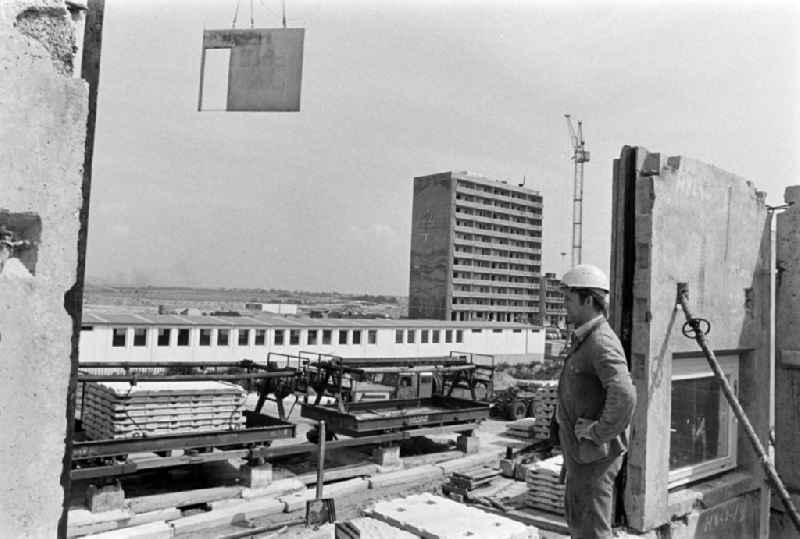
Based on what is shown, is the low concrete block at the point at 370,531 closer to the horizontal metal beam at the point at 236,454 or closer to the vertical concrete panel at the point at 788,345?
the vertical concrete panel at the point at 788,345

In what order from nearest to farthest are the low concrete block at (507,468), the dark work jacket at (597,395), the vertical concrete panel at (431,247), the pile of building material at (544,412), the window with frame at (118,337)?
the dark work jacket at (597,395) → the low concrete block at (507,468) → the pile of building material at (544,412) → the window with frame at (118,337) → the vertical concrete panel at (431,247)

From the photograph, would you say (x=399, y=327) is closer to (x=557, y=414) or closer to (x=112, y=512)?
(x=112, y=512)

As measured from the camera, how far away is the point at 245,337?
24.0 metres

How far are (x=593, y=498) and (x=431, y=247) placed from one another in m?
58.2

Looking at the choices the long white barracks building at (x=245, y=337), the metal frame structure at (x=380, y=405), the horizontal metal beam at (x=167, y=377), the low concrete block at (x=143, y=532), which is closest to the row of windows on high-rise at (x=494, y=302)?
the long white barracks building at (x=245, y=337)

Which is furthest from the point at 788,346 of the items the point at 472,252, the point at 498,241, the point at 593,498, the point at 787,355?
the point at 498,241

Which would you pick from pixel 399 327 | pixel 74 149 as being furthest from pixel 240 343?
pixel 74 149

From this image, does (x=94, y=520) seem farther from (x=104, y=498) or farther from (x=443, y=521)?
(x=443, y=521)

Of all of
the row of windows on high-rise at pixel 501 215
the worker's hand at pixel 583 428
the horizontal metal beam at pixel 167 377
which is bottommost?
the horizontal metal beam at pixel 167 377

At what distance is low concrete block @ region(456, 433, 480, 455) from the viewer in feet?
43.6

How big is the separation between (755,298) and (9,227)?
22.8 feet

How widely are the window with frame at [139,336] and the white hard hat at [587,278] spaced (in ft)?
67.5

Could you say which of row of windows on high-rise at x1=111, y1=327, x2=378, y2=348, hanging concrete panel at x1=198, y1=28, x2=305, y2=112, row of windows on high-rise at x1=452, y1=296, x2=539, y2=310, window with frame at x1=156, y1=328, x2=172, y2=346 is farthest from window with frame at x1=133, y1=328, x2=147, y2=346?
row of windows on high-rise at x1=452, y1=296, x2=539, y2=310

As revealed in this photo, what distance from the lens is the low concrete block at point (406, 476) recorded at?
1067 cm
